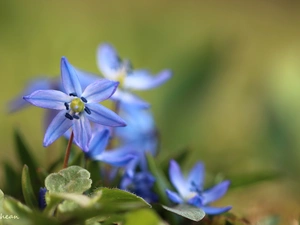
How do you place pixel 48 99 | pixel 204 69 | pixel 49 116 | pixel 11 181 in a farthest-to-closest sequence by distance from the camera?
pixel 204 69
pixel 49 116
pixel 11 181
pixel 48 99

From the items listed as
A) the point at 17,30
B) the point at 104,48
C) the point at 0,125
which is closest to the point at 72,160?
the point at 104,48

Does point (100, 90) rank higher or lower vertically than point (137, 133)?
higher

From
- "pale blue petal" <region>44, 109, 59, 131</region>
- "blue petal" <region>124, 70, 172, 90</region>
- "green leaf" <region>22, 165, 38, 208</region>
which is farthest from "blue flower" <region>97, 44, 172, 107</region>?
"green leaf" <region>22, 165, 38, 208</region>

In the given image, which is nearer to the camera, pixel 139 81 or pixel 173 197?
pixel 173 197

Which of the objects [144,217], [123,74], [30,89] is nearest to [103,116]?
[144,217]

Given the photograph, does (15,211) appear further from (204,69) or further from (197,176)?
(204,69)

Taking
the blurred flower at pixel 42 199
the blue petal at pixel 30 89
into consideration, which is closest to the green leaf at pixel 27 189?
the blurred flower at pixel 42 199

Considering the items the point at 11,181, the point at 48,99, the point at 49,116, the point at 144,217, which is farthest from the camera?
the point at 49,116

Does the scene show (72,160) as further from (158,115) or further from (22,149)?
(158,115)
